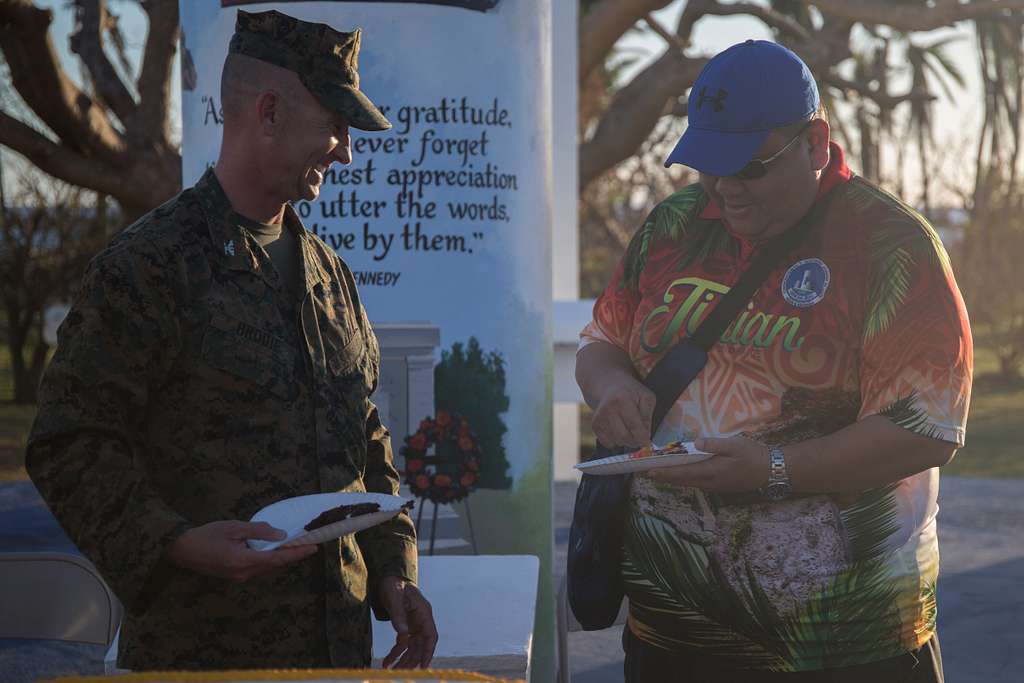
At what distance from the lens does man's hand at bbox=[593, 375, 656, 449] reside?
2.89 meters

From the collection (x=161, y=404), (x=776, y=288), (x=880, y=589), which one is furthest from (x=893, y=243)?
(x=161, y=404)

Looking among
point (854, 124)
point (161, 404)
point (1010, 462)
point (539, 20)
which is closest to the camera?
point (161, 404)

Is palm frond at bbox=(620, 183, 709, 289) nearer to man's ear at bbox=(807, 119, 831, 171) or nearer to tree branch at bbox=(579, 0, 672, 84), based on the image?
man's ear at bbox=(807, 119, 831, 171)

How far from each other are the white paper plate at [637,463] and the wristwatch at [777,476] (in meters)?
0.13

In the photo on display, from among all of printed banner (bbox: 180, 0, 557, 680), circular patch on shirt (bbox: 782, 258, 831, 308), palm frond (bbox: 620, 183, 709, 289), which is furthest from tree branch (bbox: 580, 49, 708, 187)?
circular patch on shirt (bbox: 782, 258, 831, 308)

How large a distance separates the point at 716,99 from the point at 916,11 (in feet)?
26.9

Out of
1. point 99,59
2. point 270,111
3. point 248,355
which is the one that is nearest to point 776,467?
point 248,355

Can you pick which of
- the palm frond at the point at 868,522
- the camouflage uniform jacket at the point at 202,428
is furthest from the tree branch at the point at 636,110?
the camouflage uniform jacket at the point at 202,428

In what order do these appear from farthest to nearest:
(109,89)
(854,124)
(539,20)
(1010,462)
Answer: (854,124) < (1010,462) < (109,89) < (539,20)

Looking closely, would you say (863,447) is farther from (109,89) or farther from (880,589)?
(109,89)

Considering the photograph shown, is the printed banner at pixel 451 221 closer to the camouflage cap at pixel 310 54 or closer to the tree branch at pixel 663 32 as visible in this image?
the camouflage cap at pixel 310 54

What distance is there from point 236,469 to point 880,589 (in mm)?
1326

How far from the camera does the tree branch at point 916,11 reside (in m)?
9.96

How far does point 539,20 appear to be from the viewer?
457cm
